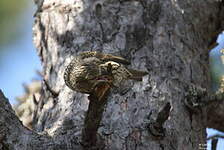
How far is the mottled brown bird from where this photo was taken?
3.68 ft

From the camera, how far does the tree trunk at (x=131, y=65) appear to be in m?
1.40

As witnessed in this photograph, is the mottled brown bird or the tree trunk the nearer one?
the mottled brown bird

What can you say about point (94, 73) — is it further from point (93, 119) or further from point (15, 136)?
point (15, 136)

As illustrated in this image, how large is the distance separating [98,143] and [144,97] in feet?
0.91

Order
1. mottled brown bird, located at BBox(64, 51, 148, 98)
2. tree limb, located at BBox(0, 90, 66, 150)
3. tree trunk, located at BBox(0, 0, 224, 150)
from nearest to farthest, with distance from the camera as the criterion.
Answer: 1. mottled brown bird, located at BBox(64, 51, 148, 98)
2. tree limb, located at BBox(0, 90, 66, 150)
3. tree trunk, located at BBox(0, 0, 224, 150)

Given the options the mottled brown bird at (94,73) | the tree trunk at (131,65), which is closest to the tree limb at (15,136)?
the tree trunk at (131,65)

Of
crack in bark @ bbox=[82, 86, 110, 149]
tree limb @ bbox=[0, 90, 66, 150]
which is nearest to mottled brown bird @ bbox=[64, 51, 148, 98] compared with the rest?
crack in bark @ bbox=[82, 86, 110, 149]

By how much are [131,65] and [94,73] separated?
46 cm

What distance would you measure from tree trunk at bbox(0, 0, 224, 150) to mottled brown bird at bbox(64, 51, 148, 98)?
0.08 m

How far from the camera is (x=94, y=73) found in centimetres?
115

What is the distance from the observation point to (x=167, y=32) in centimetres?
175

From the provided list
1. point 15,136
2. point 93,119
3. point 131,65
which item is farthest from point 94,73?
point 131,65

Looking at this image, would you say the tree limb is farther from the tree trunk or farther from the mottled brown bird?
the mottled brown bird

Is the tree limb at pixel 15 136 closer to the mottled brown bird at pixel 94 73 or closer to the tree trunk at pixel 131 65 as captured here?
the tree trunk at pixel 131 65
